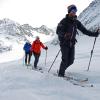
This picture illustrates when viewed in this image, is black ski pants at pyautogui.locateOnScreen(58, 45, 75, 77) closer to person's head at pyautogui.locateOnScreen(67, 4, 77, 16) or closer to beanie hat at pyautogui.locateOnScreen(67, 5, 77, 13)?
person's head at pyautogui.locateOnScreen(67, 4, 77, 16)

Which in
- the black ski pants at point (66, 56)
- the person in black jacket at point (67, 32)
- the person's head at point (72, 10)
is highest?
the person's head at point (72, 10)

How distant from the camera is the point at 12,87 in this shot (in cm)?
957

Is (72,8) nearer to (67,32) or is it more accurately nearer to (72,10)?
(72,10)

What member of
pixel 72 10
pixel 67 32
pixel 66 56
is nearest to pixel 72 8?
pixel 72 10

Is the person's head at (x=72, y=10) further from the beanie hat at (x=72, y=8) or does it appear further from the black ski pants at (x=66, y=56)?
the black ski pants at (x=66, y=56)

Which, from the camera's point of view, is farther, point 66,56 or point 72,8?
point 66,56

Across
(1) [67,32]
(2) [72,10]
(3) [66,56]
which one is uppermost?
(2) [72,10]

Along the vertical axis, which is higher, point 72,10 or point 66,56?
point 72,10

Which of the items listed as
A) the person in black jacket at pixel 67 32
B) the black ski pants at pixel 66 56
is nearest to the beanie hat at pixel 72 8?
the person in black jacket at pixel 67 32

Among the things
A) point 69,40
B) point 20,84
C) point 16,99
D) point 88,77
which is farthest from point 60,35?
point 16,99

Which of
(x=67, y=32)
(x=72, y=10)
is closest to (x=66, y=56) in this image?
(x=67, y=32)

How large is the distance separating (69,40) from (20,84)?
2.69 metres

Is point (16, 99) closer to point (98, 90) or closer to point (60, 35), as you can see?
point (98, 90)

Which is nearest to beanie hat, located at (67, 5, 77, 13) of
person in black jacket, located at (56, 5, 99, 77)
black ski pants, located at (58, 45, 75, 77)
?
person in black jacket, located at (56, 5, 99, 77)
